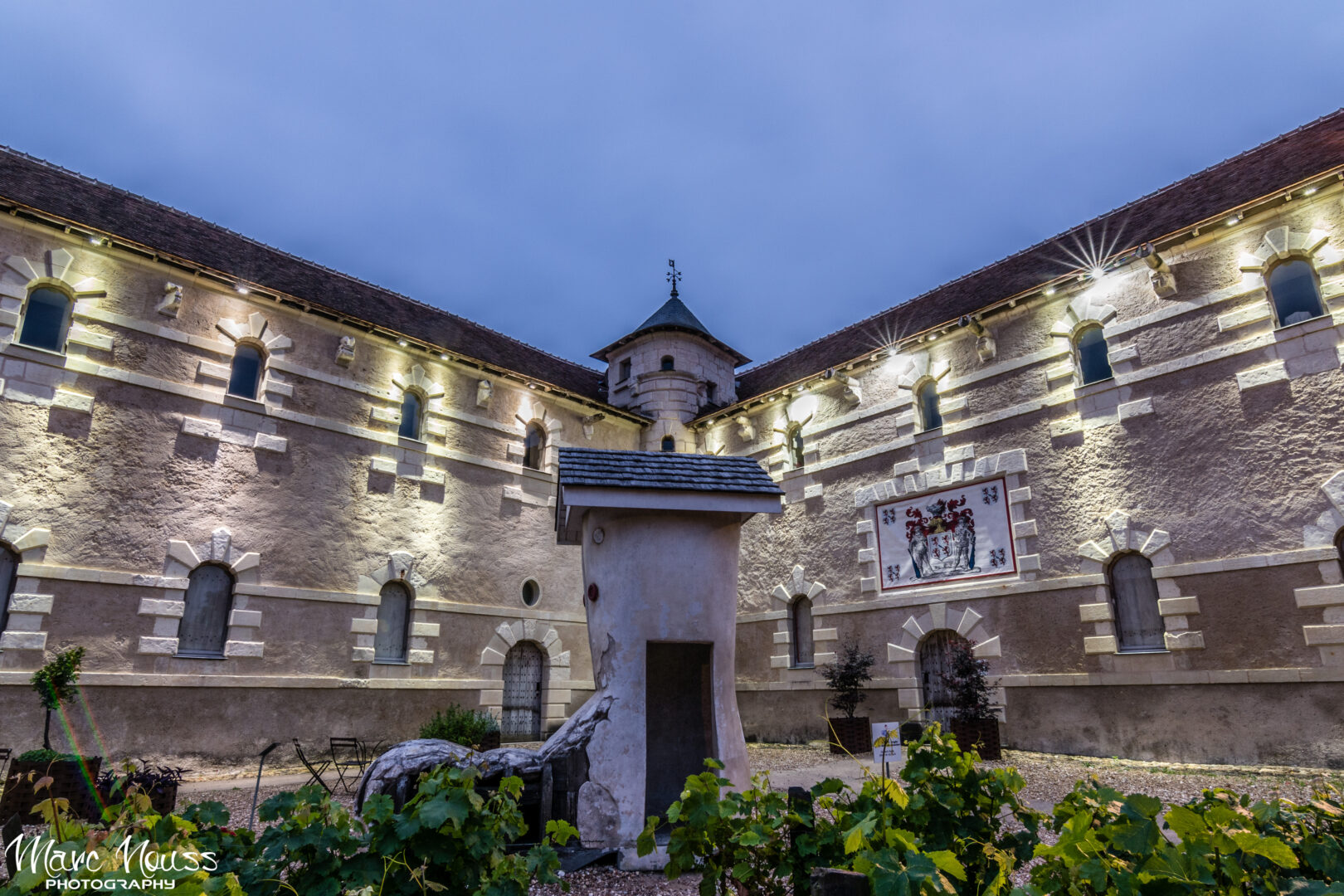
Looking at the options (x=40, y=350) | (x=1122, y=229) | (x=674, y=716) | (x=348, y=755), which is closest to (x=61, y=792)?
(x=348, y=755)

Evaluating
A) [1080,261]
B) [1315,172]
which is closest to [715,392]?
[1080,261]

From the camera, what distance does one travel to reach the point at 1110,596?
12547mm

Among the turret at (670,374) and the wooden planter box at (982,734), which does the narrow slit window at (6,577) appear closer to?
the turret at (670,374)

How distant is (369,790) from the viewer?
726 cm

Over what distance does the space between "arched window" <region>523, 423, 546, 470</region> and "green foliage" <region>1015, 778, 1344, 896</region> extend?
1643 centimetres

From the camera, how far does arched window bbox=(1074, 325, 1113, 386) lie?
535 inches

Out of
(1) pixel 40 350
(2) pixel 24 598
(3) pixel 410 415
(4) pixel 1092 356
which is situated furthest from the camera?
(3) pixel 410 415

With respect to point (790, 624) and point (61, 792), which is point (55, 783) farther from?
point (790, 624)

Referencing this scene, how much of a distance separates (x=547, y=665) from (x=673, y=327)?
32.7ft

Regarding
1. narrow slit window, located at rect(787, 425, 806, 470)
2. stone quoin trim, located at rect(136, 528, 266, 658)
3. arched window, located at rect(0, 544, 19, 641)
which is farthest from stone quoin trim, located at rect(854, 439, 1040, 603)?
arched window, located at rect(0, 544, 19, 641)

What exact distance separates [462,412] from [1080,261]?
13.4 metres

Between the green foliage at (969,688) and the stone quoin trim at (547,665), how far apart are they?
8202mm

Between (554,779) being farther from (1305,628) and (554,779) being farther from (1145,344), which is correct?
(1145,344)

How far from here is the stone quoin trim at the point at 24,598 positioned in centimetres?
1108
